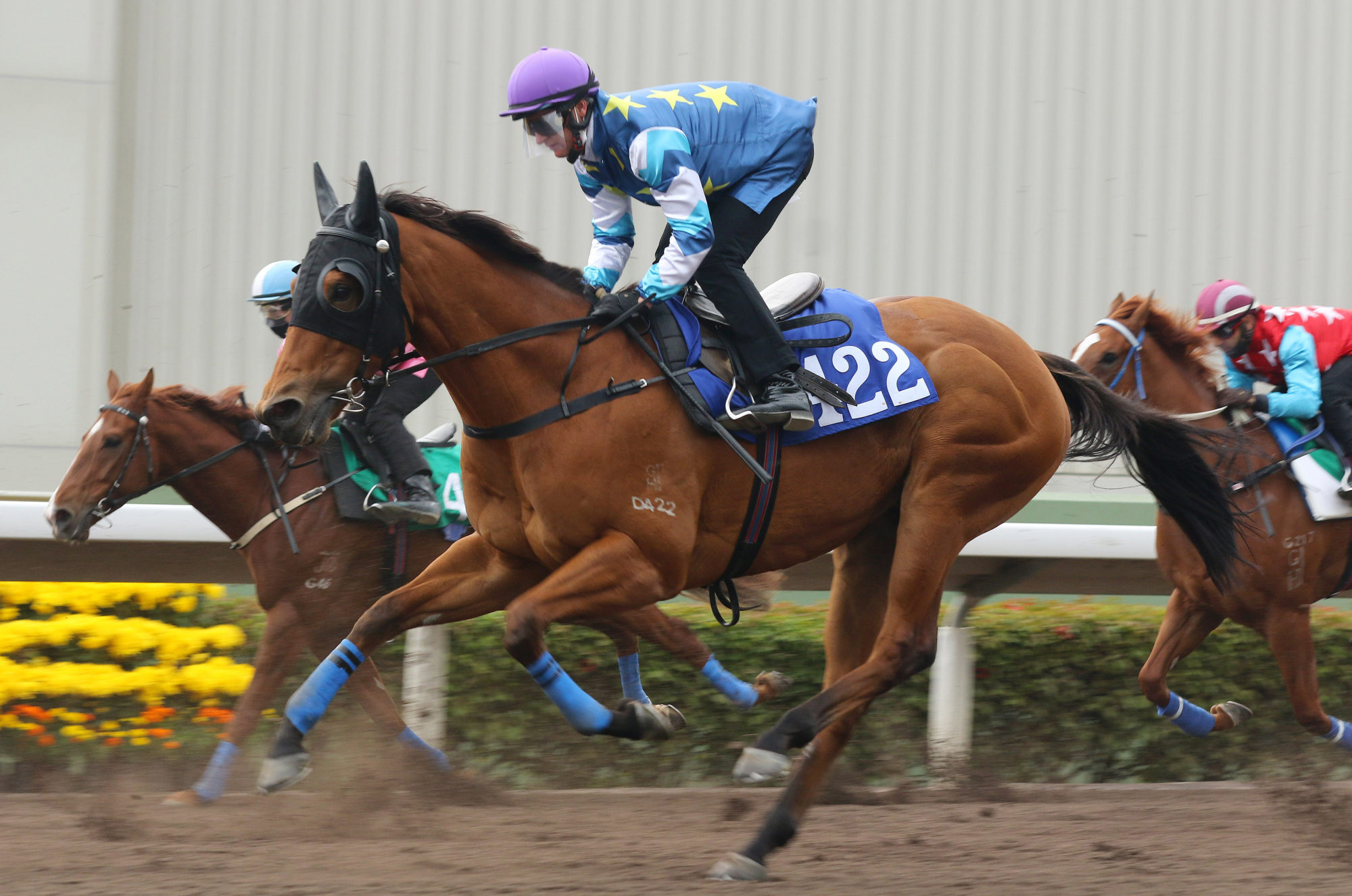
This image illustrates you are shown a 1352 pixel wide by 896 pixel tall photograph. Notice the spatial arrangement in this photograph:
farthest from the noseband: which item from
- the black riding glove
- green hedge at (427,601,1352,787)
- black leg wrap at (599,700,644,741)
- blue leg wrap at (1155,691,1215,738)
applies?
black leg wrap at (599,700,644,741)

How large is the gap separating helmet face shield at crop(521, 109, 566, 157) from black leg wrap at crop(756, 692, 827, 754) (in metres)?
1.62

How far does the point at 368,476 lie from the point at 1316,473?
12.0 ft

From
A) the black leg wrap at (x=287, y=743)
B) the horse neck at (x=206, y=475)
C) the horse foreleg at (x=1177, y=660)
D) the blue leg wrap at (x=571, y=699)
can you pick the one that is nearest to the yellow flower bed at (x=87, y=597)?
the horse neck at (x=206, y=475)

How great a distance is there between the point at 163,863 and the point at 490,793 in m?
1.20

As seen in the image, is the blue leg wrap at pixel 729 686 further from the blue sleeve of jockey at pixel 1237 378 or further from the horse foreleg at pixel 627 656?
the blue sleeve of jockey at pixel 1237 378

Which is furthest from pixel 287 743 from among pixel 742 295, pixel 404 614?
pixel 742 295

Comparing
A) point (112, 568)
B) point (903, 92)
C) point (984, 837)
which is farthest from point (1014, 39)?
point (112, 568)

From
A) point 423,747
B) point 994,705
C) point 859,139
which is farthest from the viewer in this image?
point 859,139

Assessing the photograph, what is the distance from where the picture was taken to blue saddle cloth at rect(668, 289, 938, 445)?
A: 12.2 feet

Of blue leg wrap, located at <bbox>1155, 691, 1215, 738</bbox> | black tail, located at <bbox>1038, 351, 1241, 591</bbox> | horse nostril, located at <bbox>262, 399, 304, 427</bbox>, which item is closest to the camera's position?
horse nostril, located at <bbox>262, 399, 304, 427</bbox>

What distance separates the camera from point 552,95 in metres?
3.47

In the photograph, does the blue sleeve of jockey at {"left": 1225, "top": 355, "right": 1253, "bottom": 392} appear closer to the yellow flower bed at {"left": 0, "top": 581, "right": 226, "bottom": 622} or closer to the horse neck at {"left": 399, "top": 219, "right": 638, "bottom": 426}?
the horse neck at {"left": 399, "top": 219, "right": 638, "bottom": 426}

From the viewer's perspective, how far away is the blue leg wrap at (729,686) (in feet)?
15.8

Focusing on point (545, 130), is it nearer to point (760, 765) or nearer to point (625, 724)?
point (625, 724)
